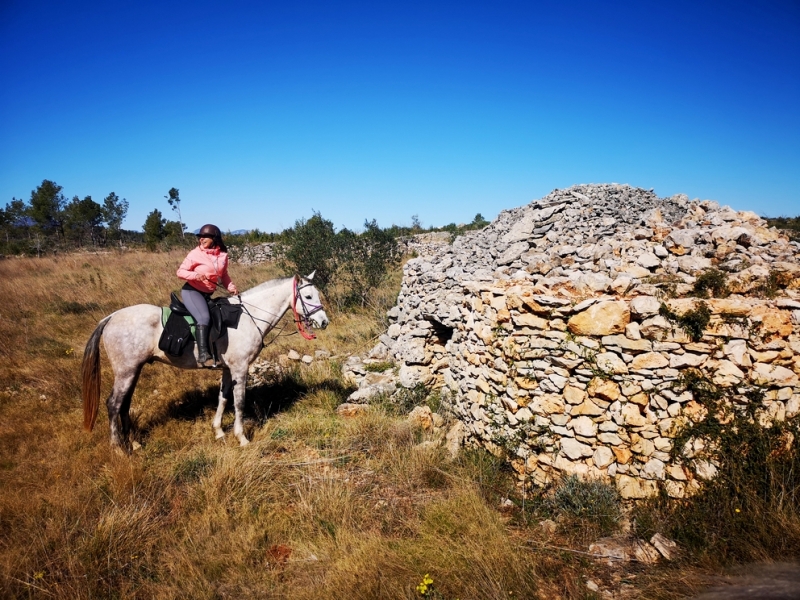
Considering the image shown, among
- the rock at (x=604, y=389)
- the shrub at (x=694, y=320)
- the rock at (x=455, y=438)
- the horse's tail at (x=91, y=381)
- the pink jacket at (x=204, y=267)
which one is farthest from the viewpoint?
the pink jacket at (x=204, y=267)

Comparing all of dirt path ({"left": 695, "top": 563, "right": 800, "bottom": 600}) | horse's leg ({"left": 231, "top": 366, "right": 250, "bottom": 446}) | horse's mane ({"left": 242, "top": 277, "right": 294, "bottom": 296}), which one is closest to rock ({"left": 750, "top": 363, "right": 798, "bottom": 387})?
dirt path ({"left": 695, "top": 563, "right": 800, "bottom": 600})

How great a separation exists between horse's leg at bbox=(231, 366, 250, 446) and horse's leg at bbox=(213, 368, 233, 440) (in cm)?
18

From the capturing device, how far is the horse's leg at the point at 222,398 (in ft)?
18.8

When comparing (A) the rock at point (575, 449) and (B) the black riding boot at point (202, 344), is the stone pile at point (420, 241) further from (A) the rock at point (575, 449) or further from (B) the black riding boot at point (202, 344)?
(A) the rock at point (575, 449)

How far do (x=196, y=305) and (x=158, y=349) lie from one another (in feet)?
2.82

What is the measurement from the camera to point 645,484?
3830 mm

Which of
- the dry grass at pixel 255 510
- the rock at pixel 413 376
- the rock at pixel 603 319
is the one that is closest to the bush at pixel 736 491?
the rock at pixel 603 319

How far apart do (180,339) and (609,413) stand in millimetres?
5338

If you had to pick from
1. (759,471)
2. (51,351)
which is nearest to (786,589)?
(759,471)

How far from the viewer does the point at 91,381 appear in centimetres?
539

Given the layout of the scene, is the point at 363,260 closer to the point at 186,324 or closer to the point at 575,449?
the point at 186,324

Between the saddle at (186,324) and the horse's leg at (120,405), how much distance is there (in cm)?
60

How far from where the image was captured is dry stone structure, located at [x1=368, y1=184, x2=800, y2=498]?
371 centimetres

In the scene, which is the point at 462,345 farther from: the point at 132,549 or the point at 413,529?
the point at 132,549
